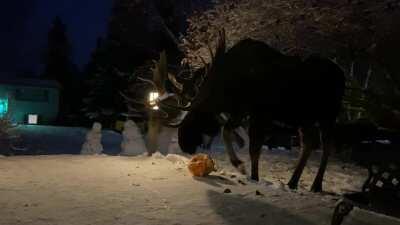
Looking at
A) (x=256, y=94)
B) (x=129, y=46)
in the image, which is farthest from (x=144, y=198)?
(x=129, y=46)

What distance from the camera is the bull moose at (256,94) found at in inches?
316

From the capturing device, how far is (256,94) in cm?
801

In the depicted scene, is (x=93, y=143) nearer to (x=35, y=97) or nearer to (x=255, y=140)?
(x=255, y=140)

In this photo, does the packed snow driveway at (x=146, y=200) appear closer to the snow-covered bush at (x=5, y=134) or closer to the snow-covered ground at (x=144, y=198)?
the snow-covered ground at (x=144, y=198)

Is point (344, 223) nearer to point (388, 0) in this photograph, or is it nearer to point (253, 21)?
point (388, 0)

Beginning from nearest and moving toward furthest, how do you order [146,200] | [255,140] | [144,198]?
[146,200]
[144,198]
[255,140]

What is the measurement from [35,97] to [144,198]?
1473 inches

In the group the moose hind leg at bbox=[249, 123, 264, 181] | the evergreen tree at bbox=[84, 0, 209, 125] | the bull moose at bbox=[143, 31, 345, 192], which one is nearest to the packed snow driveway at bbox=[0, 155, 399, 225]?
the moose hind leg at bbox=[249, 123, 264, 181]

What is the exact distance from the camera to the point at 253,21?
38.9 feet

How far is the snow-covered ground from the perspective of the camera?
536cm

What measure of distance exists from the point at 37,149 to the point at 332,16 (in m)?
14.5

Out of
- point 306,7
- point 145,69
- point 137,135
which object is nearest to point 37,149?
point 145,69

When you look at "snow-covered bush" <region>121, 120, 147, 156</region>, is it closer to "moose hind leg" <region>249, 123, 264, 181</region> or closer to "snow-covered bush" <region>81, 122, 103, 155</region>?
"snow-covered bush" <region>81, 122, 103, 155</region>

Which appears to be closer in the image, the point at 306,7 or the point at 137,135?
the point at 306,7
